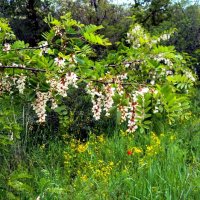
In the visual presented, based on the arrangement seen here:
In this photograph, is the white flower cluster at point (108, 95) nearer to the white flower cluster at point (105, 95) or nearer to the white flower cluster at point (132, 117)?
the white flower cluster at point (105, 95)

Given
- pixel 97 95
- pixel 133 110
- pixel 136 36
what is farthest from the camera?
pixel 136 36

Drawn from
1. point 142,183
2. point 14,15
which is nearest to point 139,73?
point 142,183

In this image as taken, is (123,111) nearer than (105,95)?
Yes

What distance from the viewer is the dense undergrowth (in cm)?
293

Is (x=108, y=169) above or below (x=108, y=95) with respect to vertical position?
below

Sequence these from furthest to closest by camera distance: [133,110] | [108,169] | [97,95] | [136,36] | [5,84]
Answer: [136,36] → [108,169] → [5,84] → [97,95] → [133,110]

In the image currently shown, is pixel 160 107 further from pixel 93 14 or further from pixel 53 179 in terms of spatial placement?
pixel 93 14

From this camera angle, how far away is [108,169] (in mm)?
3688

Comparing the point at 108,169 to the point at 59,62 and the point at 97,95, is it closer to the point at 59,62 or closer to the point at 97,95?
the point at 97,95

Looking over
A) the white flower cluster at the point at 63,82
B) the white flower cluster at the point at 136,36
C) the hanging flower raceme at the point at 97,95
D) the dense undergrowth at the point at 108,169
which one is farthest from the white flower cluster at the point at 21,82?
the white flower cluster at the point at 136,36

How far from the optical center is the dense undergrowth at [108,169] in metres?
2.93

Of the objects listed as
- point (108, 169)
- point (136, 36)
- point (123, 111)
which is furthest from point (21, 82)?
point (136, 36)

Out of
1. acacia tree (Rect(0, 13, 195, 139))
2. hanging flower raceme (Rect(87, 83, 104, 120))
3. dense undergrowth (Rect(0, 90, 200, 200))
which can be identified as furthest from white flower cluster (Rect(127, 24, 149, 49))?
hanging flower raceme (Rect(87, 83, 104, 120))

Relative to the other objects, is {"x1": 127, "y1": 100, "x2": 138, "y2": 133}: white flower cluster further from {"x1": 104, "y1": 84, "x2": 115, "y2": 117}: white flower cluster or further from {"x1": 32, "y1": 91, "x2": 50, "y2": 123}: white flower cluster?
{"x1": 32, "y1": 91, "x2": 50, "y2": 123}: white flower cluster
